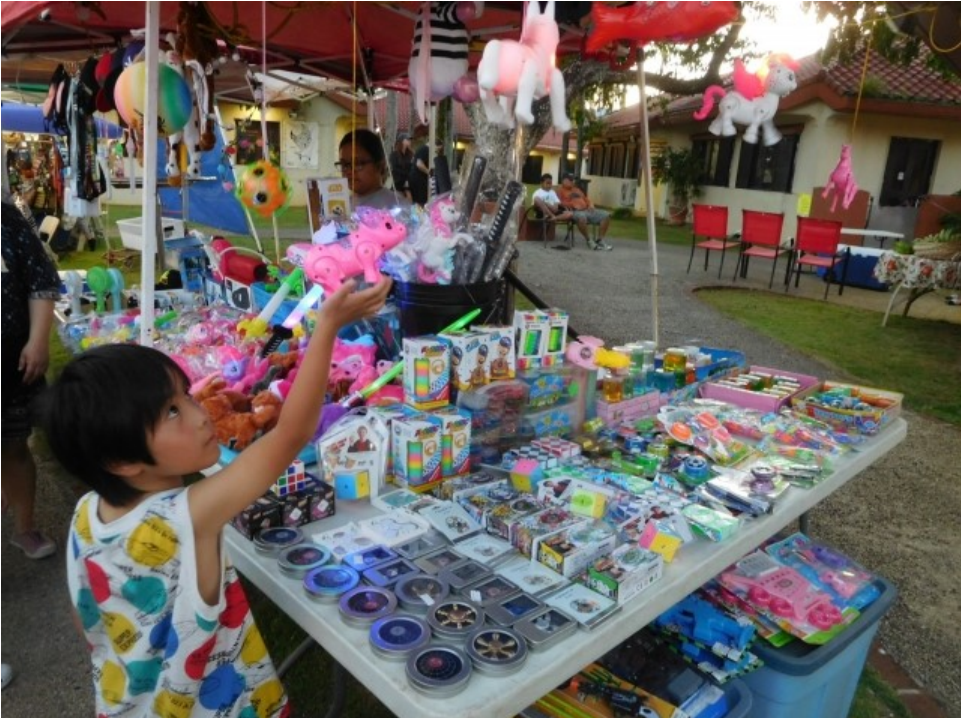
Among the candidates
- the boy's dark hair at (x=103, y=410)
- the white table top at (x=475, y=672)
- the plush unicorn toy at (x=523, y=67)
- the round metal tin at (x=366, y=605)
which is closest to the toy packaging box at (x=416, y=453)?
the white table top at (x=475, y=672)

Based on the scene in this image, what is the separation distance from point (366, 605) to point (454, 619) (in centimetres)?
16

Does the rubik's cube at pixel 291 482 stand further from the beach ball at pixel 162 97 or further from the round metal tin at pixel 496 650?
the beach ball at pixel 162 97

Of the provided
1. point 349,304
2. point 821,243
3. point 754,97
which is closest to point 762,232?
point 821,243

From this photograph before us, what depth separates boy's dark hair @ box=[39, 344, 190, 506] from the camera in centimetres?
105

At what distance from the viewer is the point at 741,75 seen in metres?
2.54

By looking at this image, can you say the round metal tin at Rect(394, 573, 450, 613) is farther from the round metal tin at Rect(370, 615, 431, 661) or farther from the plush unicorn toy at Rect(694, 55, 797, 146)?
the plush unicorn toy at Rect(694, 55, 797, 146)

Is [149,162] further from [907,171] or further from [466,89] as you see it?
[907,171]

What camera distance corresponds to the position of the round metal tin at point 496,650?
3.51 ft

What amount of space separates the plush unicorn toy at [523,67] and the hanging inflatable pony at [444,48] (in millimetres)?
1234

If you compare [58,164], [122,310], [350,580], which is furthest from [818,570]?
[58,164]

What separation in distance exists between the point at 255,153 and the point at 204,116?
1.99m

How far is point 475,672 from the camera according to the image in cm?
107

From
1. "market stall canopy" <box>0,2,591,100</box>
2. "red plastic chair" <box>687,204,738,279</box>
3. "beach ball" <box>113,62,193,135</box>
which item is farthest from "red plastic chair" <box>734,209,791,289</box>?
"beach ball" <box>113,62,193,135</box>

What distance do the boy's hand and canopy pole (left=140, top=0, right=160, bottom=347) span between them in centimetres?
125
